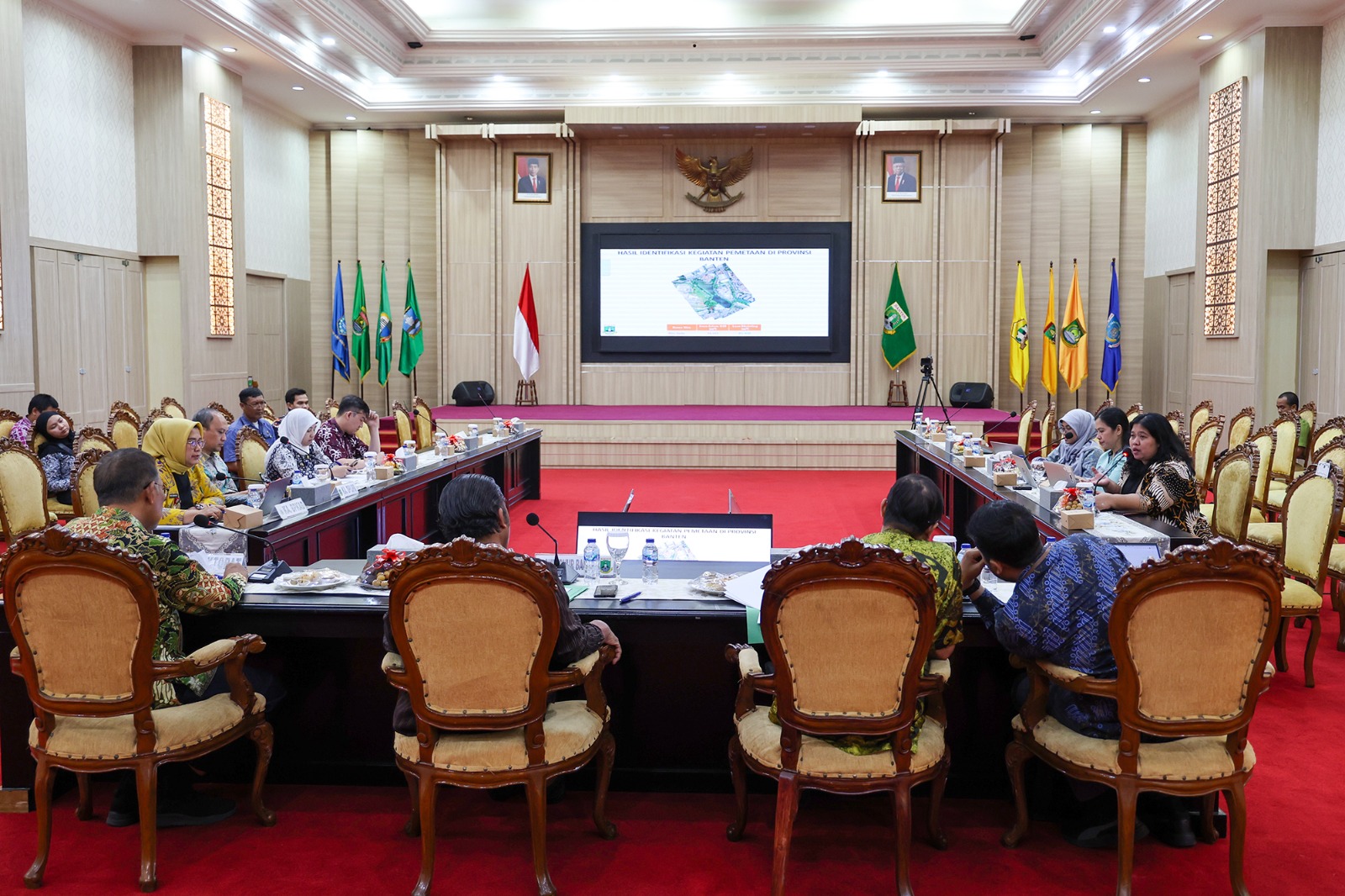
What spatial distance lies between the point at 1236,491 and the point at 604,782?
341cm

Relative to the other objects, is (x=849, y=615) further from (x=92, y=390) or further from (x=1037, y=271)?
(x=1037, y=271)

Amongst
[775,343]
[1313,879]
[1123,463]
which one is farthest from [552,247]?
[1313,879]

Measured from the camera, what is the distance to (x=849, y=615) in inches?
91.4

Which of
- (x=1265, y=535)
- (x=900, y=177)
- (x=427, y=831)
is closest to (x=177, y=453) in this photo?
(x=427, y=831)

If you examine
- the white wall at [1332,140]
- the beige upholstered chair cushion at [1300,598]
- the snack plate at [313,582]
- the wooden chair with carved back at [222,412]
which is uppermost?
the white wall at [1332,140]

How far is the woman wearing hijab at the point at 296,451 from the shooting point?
5.55 metres

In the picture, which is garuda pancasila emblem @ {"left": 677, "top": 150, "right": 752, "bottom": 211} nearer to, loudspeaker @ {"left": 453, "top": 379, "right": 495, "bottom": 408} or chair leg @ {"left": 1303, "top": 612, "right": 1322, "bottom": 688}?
loudspeaker @ {"left": 453, "top": 379, "right": 495, "bottom": 408}

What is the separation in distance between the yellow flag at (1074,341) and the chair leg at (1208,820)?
10.2 metres

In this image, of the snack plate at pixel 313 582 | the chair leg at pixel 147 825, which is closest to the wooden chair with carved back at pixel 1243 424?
the snack plate at pixel 313 582

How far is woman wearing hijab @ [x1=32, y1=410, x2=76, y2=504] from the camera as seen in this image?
6.13 meters

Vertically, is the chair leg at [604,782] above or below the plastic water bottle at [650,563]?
below

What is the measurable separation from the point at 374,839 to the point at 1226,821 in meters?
2.27

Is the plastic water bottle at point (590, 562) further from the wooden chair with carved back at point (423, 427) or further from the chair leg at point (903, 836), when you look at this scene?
the wooden chair with carved back at point (423, 427)

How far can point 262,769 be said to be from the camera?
2.82 meters
